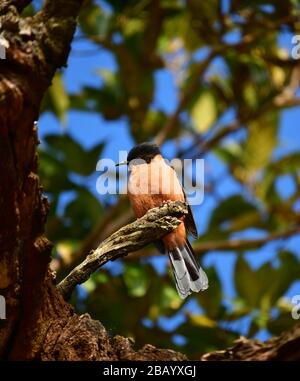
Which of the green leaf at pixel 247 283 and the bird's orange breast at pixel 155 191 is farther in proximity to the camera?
the green leaf at pixel 247 283

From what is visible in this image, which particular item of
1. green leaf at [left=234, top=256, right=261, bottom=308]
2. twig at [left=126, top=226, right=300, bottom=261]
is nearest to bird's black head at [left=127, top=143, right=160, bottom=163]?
twig at [left=126, top=226, right=300, bottom=261]

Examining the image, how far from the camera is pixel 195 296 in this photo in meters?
5.50

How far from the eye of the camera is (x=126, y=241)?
2812mm

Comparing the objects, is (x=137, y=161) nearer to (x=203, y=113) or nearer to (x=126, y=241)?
(x=203, y=113)

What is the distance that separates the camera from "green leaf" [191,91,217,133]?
689 centimetres

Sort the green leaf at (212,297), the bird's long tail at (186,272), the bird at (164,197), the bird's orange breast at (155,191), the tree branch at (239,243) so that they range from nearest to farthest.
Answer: the bird's long tail at (186,272) < the bird at (164,197) < the bird's orange breast at (155,191) < the green leaf at (212,297) < the tree branch at (239,243)

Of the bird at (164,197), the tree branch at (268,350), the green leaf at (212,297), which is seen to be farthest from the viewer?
the green leaf at (212,297)

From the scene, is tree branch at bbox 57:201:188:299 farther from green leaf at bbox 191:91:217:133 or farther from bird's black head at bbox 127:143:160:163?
green leaf at bbox 191:91:217:133

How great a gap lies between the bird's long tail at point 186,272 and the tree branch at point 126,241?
1156mm

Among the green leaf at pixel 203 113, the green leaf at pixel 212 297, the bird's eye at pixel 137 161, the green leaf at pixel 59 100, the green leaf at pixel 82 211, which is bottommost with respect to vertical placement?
the green leaf at pixel 212 297

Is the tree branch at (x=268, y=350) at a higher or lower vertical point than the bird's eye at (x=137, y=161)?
lower

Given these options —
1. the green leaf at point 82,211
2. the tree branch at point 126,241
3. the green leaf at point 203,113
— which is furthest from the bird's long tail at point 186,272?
the green leaf at point 203,113

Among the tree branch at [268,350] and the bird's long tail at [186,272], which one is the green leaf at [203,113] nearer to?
the bird's long tail at [186,272]

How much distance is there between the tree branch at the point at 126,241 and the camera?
2.81m
